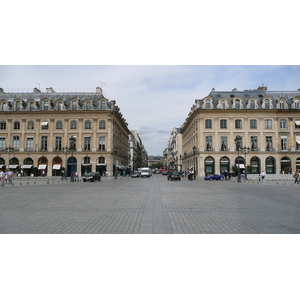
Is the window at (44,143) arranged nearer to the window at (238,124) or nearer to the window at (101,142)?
the window at (101,142)

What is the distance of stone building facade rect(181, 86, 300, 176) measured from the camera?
52.8 metres

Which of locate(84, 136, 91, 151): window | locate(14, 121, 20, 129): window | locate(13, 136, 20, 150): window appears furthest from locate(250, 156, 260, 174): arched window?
locate(14, 121, 20, 129): window

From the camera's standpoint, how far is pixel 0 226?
7.92 m

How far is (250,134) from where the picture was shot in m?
53.2

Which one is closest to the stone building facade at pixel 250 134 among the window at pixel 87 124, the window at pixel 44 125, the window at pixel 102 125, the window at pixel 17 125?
the window at pixel 102 125

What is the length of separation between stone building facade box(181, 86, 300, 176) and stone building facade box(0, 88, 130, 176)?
18.7 metres

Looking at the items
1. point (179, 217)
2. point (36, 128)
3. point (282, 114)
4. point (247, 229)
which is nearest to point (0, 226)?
point (179, 217)

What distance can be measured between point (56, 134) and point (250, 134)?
3838 cm

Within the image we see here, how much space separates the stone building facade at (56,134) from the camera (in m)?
54.5

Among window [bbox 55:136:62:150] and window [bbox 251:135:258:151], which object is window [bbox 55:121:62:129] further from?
window [bbox 251:135:258:151]

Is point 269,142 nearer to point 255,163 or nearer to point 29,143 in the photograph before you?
point 255,163

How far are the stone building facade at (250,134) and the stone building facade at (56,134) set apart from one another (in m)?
18.7

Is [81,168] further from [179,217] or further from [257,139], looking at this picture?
[179,217]

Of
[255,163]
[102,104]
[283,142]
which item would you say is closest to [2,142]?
[102,104]
